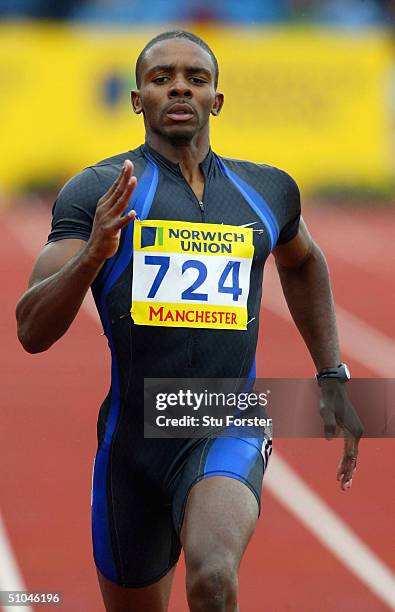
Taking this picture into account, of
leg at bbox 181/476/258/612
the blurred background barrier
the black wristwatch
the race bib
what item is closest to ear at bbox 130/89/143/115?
the race bib

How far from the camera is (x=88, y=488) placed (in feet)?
25.0

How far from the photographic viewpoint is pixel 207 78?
4.22 metres

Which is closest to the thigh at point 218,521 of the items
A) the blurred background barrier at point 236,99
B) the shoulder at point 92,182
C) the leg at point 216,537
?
the leg at point 216,537

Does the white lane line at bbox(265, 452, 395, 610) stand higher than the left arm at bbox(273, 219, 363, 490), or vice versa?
the left arm at bbox(273, 219, 363, 490)

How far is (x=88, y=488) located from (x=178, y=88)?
12.7 feet

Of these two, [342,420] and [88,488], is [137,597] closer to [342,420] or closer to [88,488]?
[342,420]

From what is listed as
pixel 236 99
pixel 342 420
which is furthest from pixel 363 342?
pixel 236 99

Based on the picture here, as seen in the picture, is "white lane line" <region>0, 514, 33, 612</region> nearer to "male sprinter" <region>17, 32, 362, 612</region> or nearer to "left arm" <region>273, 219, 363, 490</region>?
"male sprinter" <region>17, 32, 362, 612</region>

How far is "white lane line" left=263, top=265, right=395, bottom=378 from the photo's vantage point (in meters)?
11.3

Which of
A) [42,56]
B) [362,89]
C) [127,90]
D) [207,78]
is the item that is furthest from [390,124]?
[207,78]

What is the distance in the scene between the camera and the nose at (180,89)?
414cm

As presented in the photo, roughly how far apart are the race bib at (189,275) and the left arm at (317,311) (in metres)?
0.37

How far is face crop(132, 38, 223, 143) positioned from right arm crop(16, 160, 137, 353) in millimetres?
497

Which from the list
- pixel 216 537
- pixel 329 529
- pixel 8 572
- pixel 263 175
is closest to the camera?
pixel 216 537
